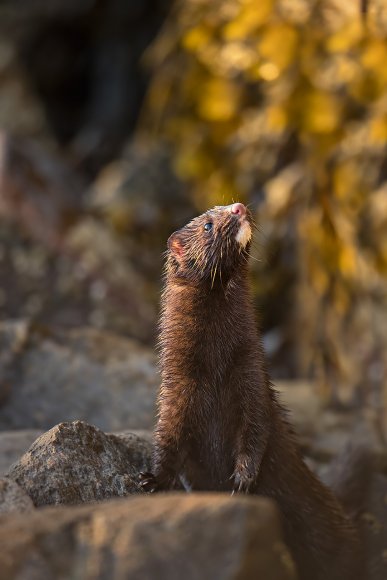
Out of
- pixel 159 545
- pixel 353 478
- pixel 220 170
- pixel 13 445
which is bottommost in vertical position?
pixel 159 545

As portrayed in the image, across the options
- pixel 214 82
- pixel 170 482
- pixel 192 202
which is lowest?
pixel 170 482

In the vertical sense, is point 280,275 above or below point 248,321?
above

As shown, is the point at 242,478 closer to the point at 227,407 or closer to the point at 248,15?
the point at 227,407

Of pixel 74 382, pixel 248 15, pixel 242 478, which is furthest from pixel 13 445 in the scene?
pixel 248 15

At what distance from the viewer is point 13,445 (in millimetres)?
5215

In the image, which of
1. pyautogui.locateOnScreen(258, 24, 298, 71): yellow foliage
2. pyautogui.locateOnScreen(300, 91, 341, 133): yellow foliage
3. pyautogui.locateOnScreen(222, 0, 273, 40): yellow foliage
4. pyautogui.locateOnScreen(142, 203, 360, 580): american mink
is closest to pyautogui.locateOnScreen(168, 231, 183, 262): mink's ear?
pyautogui.locateOnScreen(142, 203, 360, 580): american mink

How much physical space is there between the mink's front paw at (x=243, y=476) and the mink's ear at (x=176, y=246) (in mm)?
1116

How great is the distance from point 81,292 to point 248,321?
5519 millimetres

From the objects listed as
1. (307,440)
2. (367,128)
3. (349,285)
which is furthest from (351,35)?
(307,440)

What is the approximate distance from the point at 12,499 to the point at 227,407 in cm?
132

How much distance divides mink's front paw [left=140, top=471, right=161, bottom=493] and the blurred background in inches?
132

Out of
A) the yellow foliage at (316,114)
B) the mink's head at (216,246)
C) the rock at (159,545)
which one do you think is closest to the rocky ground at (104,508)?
the rock at (159,545)

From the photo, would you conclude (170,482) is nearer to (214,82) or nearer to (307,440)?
(307,440)

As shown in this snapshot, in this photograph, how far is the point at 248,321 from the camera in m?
4.70
